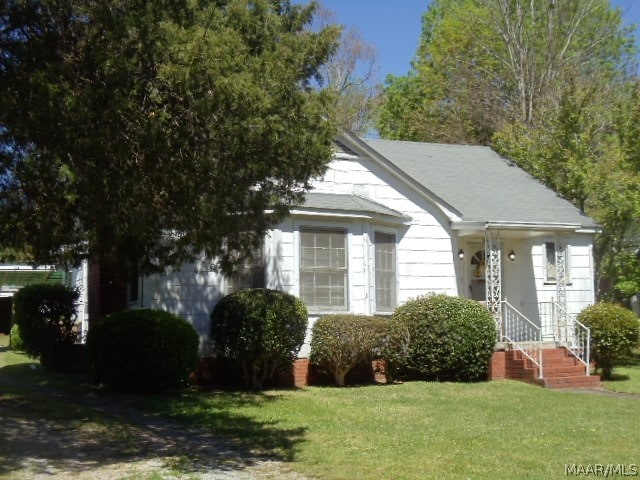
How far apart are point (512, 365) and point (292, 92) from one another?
356 inches

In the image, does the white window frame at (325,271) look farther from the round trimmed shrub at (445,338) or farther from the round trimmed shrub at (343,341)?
the round trimmed shrub at (445,338)

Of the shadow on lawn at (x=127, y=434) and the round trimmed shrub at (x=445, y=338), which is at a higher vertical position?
the round trimmed shrub at (x=445, y=338)

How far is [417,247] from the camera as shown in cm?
1747

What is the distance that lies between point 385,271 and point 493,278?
2.40 meters

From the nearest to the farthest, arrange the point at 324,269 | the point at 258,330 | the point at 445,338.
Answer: the point at 258,330
the point at 445,338
the point at 324,269

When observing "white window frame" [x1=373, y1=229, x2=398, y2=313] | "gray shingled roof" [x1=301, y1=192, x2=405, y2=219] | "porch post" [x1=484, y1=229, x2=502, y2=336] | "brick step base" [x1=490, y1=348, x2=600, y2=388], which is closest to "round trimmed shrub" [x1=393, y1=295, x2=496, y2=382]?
"white window frame" [x1=373, y1=229, x2=398, y2=313]

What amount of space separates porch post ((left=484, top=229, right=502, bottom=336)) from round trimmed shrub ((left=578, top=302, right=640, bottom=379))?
2.16 m

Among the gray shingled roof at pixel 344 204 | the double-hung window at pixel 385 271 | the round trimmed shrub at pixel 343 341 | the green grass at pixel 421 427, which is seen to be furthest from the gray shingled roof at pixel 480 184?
the green grass at pixel 421 427

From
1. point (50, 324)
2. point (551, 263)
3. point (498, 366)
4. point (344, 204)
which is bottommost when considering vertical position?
point (498, 366)

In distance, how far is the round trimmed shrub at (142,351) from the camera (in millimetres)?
13070

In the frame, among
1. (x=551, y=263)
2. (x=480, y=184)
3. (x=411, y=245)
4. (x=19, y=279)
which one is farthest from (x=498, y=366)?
(x=19, y=279)

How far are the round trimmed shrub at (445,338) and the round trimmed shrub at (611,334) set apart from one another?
314 centimetres

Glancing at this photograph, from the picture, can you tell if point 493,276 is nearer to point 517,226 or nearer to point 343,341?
point 517,226

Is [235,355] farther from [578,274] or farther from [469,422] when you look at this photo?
[578,274]
